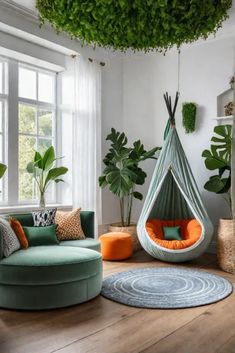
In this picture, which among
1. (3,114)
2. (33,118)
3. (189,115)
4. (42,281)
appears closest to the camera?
(42,281)

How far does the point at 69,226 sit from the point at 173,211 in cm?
180

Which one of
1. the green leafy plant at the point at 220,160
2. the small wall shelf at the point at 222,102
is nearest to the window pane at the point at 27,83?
the green leafy plant at the point at 220,160

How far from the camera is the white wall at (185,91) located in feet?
16.8

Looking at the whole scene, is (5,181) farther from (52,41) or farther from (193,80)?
(193,80)

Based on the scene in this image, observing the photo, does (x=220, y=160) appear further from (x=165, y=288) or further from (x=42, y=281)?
(x=42, y=281)

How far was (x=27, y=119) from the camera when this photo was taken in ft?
16.0

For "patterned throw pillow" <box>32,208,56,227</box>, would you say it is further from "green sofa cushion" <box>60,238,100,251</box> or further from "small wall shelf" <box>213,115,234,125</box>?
"small wall shelf" <box>213,115,234,125</box>

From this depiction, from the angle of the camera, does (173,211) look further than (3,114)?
Yes

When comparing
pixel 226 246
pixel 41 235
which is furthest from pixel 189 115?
pixel 41 235

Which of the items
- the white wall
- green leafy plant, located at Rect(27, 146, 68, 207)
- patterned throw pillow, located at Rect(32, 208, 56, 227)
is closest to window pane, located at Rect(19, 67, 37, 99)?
green leafy plant, located at Rect(27, 146, 68, 207)

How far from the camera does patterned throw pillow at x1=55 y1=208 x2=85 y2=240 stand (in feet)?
12.9

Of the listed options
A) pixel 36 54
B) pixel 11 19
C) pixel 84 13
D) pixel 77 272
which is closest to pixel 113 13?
pixel 84 13

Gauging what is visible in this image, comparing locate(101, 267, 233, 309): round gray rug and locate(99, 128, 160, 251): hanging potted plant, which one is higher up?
locate(99, 128, 160, 251): hanging potted plant

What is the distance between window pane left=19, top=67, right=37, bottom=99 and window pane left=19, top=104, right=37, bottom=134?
0.16m
